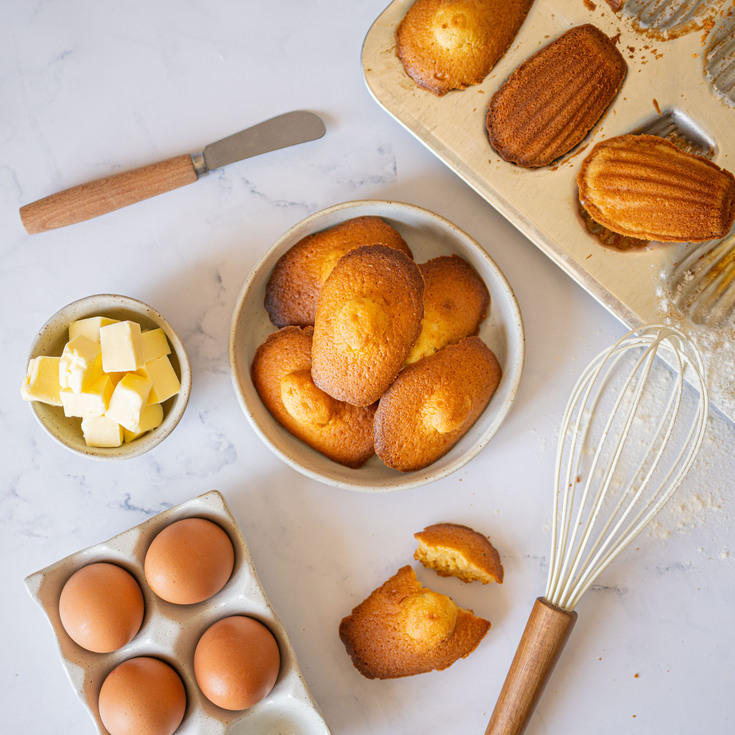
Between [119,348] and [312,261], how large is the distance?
0.34 metres

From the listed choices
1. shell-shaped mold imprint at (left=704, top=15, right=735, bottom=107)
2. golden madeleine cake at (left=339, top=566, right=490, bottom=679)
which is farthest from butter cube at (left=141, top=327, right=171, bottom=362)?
shell-shaped mold imprint at (left=704, top=15, right=735, bottom=107)

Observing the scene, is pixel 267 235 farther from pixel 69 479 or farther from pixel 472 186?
pixel 69 479

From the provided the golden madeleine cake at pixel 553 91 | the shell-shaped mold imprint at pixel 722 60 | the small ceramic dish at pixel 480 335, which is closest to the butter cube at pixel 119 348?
the small ceramic dish at pixel 480 335

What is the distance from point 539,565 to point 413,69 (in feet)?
3.00

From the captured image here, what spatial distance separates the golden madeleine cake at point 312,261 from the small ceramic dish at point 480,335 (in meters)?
0.01

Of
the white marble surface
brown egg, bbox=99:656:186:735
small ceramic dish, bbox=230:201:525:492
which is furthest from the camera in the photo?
the white marble surface

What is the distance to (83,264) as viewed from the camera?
114cm

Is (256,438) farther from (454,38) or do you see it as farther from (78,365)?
(454,38)

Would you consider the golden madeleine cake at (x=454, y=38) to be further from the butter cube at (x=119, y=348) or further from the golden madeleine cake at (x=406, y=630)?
the golden madeleine cake at (x=406, y=630)

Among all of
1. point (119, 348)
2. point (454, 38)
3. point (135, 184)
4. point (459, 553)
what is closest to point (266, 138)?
point (135, 184)

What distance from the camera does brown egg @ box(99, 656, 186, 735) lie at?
0.93m

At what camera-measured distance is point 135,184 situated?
3.63 feet

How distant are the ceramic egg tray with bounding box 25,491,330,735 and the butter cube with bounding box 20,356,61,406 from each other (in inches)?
9.8

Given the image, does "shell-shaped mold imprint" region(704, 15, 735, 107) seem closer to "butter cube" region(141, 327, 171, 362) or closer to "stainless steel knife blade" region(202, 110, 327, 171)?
"stainless steel knife blade" region(202, 110, 327, 171)
